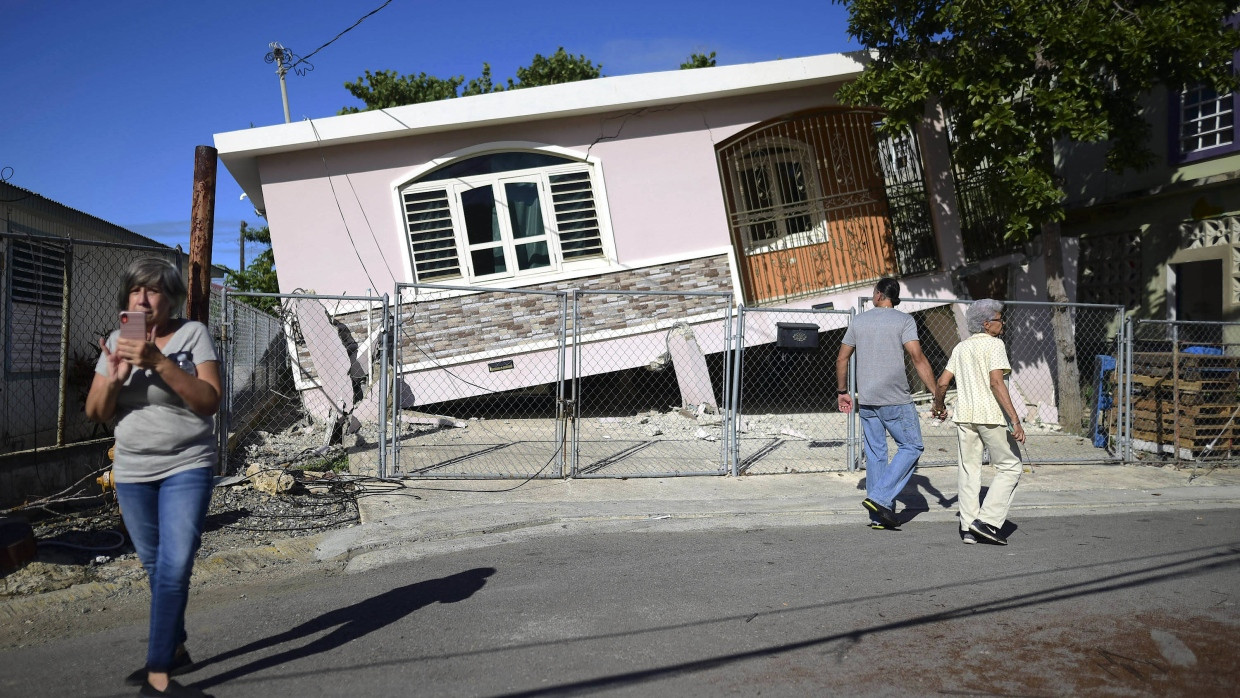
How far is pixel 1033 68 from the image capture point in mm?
10633

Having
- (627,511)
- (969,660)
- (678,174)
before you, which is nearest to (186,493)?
(969,660)

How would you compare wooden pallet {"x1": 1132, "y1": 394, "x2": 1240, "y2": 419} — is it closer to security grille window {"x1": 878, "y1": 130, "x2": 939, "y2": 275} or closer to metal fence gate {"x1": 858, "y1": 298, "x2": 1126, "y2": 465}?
metal fence gate {"x1": 858, "y1": 298, "x2": 1126, "y2": 465}

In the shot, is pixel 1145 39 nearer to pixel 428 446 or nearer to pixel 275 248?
pixel 428 446

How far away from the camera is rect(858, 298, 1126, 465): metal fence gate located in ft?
33.7

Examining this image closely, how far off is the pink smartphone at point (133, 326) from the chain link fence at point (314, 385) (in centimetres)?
650

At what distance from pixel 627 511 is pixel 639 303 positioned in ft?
17.8

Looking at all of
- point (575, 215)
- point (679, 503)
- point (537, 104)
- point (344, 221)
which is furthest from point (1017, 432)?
point (344, 221)

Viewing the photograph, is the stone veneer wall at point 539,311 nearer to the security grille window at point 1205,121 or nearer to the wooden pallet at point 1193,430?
the wooden pallet at point 1193,430

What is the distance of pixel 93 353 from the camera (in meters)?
9.02

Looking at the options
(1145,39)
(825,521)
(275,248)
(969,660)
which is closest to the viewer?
(969,660)

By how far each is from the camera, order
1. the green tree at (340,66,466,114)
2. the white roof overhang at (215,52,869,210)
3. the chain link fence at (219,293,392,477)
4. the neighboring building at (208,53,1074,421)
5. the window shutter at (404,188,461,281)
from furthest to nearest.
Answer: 1. the green tree at (340,66,466,114)
2. the window shutter at (404,188,461,281)
3. the neighboring building at (208,53,1074,421)
4. the white roof overhang at (215,52,869,210)
5. the chain link fence at (219,293,392,477)

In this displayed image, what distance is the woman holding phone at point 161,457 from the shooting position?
3340 millimetres

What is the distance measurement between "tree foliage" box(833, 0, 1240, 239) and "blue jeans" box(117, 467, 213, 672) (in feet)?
30.7

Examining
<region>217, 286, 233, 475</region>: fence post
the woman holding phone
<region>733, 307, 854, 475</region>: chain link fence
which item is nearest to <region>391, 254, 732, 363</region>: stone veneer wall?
<region>733, 307, 854, 475</region>: chain link fence
